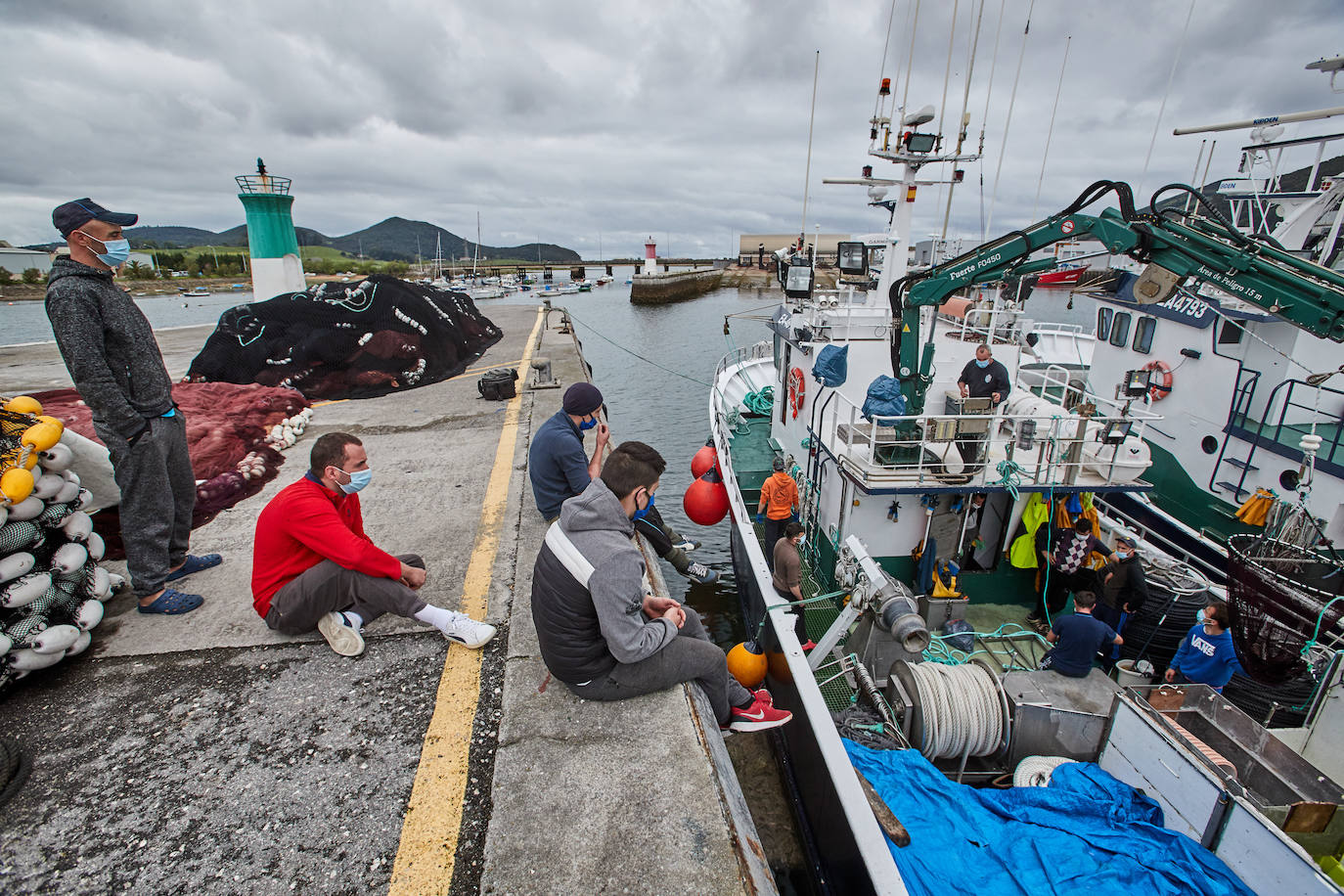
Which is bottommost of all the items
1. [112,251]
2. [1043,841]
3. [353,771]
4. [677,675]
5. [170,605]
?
[1043,841]

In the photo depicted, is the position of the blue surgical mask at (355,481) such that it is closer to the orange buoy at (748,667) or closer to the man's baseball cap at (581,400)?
the man's baseball cap at (581,400)

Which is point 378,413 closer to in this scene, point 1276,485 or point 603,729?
point 603,729

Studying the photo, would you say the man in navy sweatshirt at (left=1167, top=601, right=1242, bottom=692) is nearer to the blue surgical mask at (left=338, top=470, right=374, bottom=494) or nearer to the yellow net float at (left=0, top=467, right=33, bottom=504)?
the blue surgical mask at (left=338, top=470, right=374, bottom=494)

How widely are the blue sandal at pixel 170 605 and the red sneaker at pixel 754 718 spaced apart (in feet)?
11.0

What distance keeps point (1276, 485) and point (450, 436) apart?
11420 mm

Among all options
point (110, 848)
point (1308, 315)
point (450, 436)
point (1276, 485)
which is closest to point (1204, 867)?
point (1308, 315)

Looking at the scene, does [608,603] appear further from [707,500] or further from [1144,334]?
[1144,334]

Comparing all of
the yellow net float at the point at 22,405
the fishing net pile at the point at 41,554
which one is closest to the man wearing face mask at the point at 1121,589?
the fishing net pile at the point at 41,554

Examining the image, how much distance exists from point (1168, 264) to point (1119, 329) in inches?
292

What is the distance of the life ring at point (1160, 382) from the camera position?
10.4 metres

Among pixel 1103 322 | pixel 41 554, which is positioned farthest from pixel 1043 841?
pixel 1103 322

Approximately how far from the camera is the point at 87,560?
3.12m

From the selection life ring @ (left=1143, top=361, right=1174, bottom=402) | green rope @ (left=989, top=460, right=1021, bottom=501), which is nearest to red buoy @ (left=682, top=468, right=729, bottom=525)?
green rope @ (left=989, top=460, right=1021, bottom=501)

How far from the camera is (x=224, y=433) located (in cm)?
619
